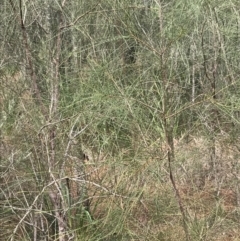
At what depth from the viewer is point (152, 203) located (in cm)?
243

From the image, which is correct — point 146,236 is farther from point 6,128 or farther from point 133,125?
point 6,128

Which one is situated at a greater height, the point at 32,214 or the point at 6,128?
the point at 6,128

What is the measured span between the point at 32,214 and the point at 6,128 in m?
0.48

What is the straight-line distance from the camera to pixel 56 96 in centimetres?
222

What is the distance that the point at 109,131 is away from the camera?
2.48m

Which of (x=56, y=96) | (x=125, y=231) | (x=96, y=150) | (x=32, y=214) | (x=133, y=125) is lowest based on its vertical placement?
(x=125, y=231)

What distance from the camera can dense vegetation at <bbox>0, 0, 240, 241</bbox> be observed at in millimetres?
2111

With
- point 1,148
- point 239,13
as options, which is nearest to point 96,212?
point 1,148

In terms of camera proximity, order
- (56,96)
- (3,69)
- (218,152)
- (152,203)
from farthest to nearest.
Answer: (218,152) → (3,69) → (152,203) → (56,96)

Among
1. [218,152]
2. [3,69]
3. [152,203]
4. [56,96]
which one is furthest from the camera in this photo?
[218,152]

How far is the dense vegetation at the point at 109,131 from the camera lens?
2111mm

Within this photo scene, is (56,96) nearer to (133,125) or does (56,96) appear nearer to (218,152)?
(133,125)

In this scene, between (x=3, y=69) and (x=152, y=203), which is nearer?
(x=152, y=203)

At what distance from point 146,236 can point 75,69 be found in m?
0.94
